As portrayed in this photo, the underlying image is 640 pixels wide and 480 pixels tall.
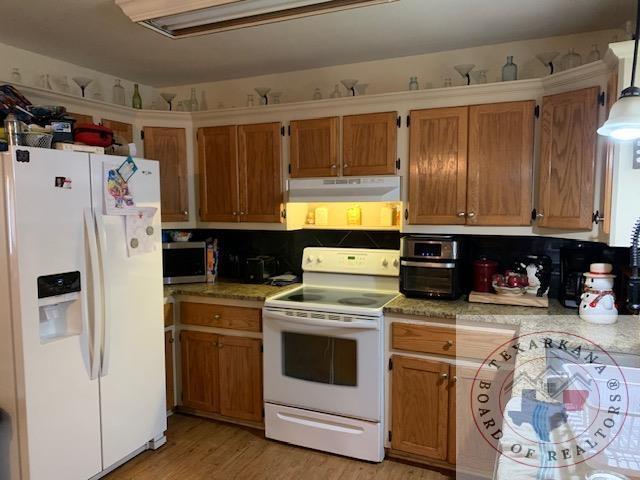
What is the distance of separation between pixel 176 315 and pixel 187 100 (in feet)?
5.62

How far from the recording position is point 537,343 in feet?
5.61

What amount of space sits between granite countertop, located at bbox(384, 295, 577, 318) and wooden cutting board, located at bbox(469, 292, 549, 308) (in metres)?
0.02

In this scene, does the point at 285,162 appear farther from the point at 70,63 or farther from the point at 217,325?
the point at 70,63

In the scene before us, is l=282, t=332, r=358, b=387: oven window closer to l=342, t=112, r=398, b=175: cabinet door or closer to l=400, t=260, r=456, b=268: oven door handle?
l=400, t=260, r=456, b=268: oven door handle

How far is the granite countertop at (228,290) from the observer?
2.87 m

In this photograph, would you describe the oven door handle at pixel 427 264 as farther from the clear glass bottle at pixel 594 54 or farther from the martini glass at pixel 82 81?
the martini glass at pixel 82 81

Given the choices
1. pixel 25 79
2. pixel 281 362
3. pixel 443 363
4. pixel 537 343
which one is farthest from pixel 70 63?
pixel 537 343

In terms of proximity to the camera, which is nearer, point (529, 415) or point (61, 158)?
point (529, 415)

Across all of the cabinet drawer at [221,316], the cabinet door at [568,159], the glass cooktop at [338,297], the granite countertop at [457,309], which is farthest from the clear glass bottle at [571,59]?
the cabinet drawer at [221,316]

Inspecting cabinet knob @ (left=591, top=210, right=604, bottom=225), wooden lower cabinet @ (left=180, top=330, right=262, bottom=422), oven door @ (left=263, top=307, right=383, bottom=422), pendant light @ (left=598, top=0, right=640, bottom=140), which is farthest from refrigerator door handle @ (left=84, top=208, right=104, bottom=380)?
cabinet knob @ (left=591, top=210, right=604, bottom=225)

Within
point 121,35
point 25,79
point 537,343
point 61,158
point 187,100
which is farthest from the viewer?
point 187,100

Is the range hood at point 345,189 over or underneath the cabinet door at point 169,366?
over

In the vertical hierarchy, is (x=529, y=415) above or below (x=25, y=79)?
below

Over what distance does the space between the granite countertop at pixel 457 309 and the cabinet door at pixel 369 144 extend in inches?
32.4
